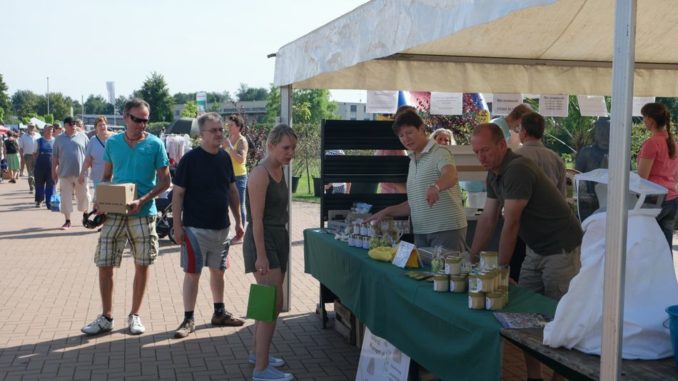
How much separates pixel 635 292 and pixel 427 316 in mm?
→ 1247

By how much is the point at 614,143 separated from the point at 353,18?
8.82 feet

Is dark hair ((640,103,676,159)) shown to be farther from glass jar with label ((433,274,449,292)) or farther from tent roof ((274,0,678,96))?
glass jar with label ((433,274,449,292))

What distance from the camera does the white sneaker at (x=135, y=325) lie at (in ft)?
21.1

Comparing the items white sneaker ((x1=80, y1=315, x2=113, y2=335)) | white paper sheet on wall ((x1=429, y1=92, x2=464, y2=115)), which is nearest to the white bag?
white sneaker ((x1=80, y1=315, x2=113, y2=335))

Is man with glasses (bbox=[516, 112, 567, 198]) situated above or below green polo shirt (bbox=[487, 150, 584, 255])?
above

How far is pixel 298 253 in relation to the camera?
1088cm

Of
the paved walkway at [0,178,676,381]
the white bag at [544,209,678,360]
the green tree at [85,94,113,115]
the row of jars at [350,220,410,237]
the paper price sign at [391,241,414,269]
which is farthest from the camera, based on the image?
the green tree at [85,94,113,115]

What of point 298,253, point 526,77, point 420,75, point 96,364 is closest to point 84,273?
point 298,253

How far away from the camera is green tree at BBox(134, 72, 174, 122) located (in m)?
71.0

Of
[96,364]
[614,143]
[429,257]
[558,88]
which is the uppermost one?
[558,88]

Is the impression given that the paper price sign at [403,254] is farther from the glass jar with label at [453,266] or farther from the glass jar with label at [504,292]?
the glass jar with label at [504,292]

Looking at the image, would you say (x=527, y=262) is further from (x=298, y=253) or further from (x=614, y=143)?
(x=298, y=253)

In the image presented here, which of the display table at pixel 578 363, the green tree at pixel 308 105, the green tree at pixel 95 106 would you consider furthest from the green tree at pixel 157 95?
the green tree at pixel 95 106

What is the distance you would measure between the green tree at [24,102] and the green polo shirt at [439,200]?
5340 inches
